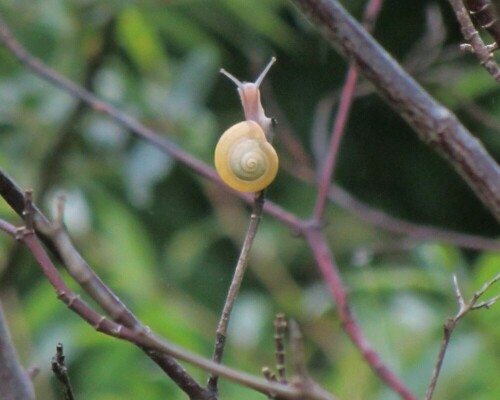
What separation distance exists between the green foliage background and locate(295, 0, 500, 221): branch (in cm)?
63

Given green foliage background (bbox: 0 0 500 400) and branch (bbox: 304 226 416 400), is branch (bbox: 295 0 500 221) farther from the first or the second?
green foliage background (bbox: 0 0 500 400)

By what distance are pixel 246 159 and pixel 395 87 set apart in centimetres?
11

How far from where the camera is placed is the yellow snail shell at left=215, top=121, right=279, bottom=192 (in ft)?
1.73

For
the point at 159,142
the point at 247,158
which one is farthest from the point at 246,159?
the point at 159,142

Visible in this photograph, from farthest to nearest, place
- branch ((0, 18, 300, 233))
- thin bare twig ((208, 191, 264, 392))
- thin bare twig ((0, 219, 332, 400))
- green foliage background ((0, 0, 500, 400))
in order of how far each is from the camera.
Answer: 1. green foliage background ((0, 0, 500, 400))
2. branch ((0, 18, 300, 233))
3. thin bare twig ((208, 191, 264, 392))
4. thin bare twig ((0, 219, 332, 400))

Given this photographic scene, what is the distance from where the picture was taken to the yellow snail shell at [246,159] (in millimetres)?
528

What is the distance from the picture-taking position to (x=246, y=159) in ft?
1.73

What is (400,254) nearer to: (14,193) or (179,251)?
(179,251)

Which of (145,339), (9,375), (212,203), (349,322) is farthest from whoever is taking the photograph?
(212,203)

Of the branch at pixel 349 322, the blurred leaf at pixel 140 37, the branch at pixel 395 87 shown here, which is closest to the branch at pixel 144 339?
the branch at pixel 395 87

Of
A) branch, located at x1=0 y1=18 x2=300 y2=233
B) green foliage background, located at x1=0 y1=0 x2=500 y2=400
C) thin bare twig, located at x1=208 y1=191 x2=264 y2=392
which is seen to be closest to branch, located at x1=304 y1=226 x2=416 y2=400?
branch, located at x1=0 y1=18 x2=300 y2=233

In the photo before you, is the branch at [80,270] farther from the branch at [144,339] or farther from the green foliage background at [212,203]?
the green foliage background at [212,203]

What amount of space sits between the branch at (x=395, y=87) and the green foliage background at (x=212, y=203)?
627 millimetres

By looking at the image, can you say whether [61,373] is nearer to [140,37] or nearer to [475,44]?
[475,44]
